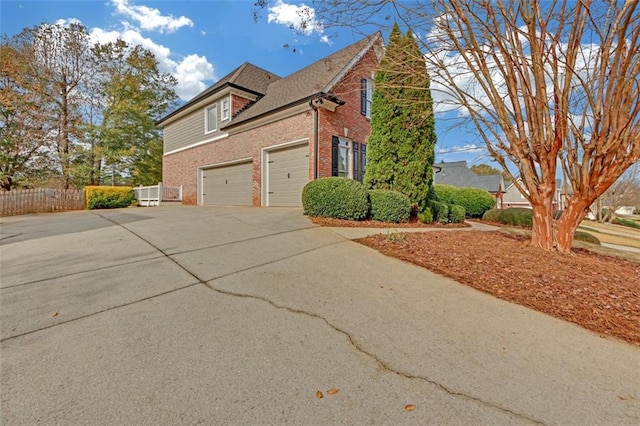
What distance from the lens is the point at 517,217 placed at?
483 inches

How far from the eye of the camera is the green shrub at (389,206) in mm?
7652

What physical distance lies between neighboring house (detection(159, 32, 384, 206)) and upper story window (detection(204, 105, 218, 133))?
2.0 inches

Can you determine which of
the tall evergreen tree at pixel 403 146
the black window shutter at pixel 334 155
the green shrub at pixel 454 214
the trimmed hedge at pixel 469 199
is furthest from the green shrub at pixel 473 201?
the black window shutter at pixel 334 155

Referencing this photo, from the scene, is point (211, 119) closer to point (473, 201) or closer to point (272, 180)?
point (272, 180)

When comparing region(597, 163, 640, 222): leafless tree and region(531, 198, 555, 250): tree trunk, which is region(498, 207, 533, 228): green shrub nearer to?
region(531, 198, 555, 250): tree trunk

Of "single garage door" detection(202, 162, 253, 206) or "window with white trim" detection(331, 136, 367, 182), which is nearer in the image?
"window with white trim" detection(331, 136, 367, 182)

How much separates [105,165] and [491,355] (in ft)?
79.1

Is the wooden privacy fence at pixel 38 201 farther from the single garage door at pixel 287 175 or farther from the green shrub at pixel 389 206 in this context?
the green shrub at pixel 389 206

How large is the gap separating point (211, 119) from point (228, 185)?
3.92 metres

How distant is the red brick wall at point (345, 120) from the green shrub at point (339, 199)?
1968 millimetres

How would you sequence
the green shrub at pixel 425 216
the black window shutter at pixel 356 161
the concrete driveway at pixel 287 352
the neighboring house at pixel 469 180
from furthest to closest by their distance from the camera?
1. the neighboring house at pixel 469 180
2. the black window shutter at pixel 356 161
3. the green shrub at pixel 425 216
4. the concrete driveway at pixel 287 352

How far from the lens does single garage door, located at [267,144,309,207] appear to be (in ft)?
33.7

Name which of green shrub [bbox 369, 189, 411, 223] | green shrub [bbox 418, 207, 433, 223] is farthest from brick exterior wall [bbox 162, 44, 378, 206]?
green shrub [bbox 418, 207, 433, 223]

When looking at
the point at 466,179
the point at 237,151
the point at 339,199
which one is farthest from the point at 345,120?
the point at 466,179
